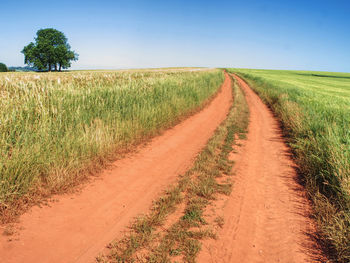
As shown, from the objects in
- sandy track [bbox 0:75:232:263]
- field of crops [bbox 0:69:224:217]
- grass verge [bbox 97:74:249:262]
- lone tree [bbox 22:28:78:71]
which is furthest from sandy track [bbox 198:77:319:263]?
lone tree [bbox 22:28:78:71]

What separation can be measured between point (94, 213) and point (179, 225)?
1399 mm

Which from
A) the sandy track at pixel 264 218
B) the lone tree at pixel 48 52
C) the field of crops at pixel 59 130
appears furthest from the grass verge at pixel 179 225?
the lone tree at pixel 48 52

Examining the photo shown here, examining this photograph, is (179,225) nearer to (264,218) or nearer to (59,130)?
(264,218)

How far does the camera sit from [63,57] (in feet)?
157

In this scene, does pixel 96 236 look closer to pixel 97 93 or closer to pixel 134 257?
pixel 134 257

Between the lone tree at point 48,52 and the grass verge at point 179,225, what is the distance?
5297 cm

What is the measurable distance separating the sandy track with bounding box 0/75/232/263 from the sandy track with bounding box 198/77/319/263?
52.5 inches

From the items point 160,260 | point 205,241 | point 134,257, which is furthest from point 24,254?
point 205,241

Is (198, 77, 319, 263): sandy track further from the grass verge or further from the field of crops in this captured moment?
the field of crops

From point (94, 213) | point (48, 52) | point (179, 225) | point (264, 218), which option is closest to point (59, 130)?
point (94, 213)

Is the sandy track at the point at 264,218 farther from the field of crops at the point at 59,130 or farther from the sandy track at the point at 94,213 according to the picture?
the field of crops at the point at 59,130

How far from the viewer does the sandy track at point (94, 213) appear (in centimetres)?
248

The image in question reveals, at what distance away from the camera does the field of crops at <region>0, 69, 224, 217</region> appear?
127 inches

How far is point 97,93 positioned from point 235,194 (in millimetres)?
4626
